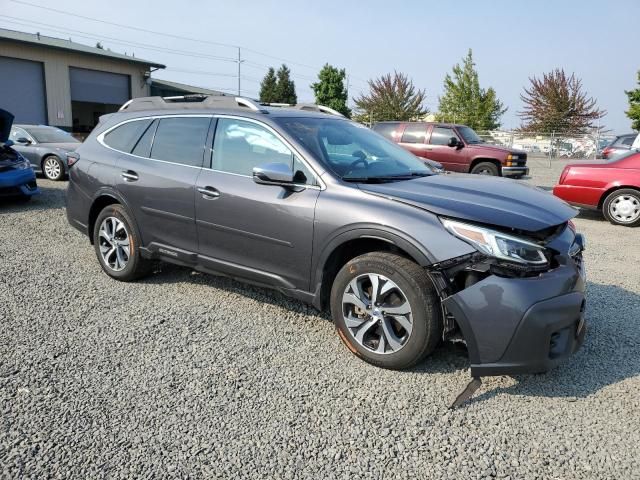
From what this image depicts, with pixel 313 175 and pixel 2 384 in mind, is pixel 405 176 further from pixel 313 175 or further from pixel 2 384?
pixel 2 384

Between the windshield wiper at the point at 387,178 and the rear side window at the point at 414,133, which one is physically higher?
the rear side window at the point at 414,133

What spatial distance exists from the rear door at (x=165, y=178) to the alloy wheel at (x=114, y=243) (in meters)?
0.32

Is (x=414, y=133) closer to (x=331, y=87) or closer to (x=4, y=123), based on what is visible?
(x=4, y=123)

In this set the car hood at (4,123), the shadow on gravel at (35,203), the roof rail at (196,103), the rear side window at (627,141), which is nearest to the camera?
the roof rail at (196,103)

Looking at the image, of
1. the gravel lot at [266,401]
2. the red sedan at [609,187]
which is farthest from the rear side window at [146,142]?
the red sedan at [609,187]

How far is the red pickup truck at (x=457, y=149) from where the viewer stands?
13656 mm

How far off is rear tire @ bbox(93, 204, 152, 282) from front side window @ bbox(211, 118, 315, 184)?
1.21m

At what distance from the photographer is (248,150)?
394 cm

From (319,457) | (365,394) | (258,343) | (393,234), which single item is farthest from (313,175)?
(319,457)

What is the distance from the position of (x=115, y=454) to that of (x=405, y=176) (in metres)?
2.68

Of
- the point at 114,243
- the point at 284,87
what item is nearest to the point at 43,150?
the point at 114,243

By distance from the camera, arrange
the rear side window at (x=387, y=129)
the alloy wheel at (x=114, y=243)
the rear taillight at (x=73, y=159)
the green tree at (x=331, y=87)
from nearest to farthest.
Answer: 1. the alloy wheel at (x=114, y=243)
2. the rear taillight at (x=73, y=159)
3. the rear side window at (x=387, y=129)
4. the green tree at (x=331, y=87)

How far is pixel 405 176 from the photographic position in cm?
388

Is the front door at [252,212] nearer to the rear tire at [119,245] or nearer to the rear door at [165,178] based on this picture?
the rear door at [165,178]
